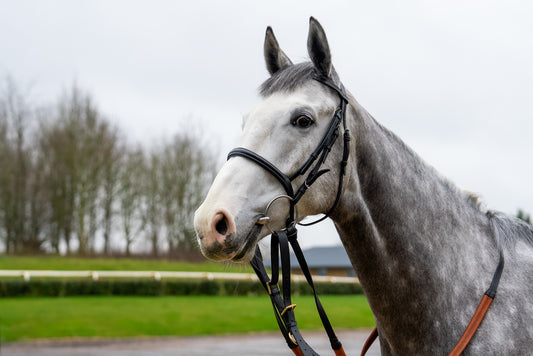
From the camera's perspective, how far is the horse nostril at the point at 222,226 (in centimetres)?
233

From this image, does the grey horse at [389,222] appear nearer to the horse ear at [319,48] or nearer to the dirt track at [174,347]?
the horse ear at [319,48]

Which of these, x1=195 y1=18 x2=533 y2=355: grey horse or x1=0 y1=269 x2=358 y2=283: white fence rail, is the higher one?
x1=195 y1=18 x2=533 y2=355: grey horse

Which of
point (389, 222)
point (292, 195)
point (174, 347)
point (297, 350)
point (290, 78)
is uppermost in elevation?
point (290, 78)

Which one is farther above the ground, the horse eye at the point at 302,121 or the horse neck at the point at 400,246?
the horse eye at the point at 302,121

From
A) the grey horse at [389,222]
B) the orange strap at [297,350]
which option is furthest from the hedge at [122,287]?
the grey horse at [389,222]

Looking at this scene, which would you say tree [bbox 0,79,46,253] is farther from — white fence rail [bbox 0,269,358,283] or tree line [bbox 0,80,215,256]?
white fence rail [bbox 0,269,358,283]

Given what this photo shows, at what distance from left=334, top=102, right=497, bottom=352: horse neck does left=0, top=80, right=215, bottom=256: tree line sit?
3367 cm

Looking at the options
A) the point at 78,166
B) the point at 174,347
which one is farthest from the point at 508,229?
the point at 78,166

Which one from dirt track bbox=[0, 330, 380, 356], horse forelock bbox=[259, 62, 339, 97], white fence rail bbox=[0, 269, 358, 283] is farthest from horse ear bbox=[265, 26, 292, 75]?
white fence rail bbox=[0, 269, 358, 283]

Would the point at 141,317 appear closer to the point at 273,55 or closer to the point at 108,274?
the point at 108,274

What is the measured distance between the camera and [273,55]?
2.96 metres

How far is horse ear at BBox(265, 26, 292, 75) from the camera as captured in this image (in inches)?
115

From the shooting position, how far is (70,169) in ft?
118

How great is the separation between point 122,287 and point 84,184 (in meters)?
11.8
